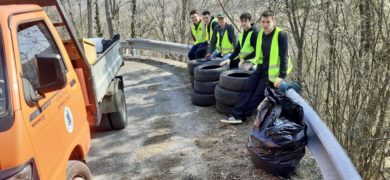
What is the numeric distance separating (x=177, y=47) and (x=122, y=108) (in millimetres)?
5969

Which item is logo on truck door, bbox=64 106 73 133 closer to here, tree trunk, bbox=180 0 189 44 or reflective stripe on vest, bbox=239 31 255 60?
reflective stripe on vest, bbox=239 31 255 60

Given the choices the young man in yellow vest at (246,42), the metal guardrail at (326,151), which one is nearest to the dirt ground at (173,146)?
the metal guardrail at (326,151)

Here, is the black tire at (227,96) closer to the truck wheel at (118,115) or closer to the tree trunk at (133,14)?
the truck wheel at (118,115)

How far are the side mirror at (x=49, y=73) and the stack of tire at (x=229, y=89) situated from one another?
13.2 ft

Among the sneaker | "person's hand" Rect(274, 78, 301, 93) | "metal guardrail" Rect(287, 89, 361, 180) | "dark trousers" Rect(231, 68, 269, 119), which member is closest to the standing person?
"dark trousers" Rect(231, 68, 269, 119)

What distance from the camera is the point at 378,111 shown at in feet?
23.2

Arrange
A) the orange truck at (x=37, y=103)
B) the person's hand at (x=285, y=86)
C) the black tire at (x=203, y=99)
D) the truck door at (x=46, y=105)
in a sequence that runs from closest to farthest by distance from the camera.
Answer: the orange truck at (x=37, y=103), the truck door at (x=46, y=105), the person's hand at (x=285, y=86), the black tire at (x=203, y=99)

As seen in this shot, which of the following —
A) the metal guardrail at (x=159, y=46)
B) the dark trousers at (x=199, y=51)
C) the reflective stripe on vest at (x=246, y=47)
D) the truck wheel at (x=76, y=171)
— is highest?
the reflective stripe on vest at (x=246, y=47)

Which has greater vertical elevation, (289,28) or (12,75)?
(12,75)

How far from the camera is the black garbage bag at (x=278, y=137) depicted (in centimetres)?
440

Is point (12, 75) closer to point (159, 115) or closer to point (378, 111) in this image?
point (159, 115)

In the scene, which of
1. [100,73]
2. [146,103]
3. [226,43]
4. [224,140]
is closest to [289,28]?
[226,43]

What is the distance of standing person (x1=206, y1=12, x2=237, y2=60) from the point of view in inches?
345

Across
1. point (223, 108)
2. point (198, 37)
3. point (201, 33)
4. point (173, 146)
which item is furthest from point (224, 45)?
point (173, 146)
